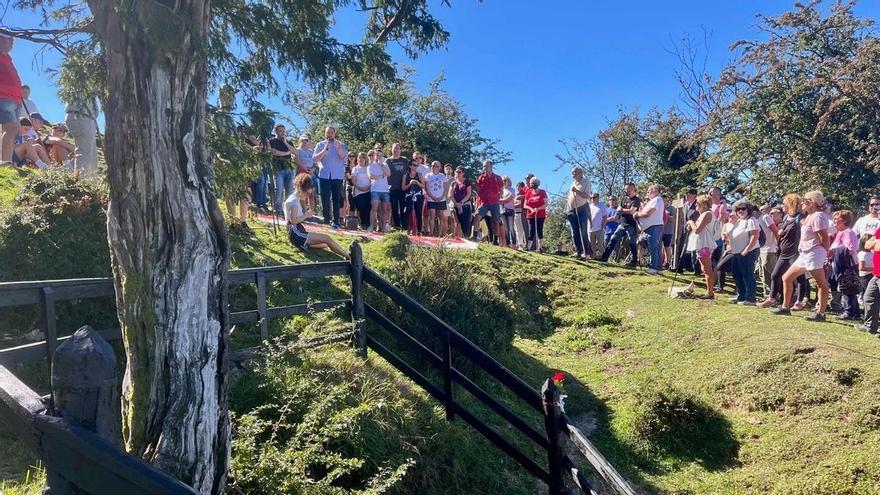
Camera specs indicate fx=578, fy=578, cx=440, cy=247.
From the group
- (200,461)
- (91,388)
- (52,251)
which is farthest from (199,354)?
(52,251)

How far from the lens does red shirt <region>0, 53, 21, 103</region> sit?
768 cm

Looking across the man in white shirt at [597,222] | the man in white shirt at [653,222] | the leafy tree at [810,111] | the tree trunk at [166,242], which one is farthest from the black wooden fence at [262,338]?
the leafy tree at [810,111]

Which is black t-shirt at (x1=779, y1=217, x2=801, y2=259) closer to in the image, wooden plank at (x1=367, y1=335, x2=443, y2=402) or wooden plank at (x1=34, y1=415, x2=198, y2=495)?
wooden plank at (x1=367, y1=335, x2=443, y2=402)

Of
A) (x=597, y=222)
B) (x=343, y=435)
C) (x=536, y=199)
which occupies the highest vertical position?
(x=536, y=199)

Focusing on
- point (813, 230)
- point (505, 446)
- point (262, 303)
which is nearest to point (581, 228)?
point (813, 230)

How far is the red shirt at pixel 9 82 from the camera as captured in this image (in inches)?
302

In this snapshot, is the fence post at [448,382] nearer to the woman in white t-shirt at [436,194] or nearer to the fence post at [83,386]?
the fence post at [83,386]

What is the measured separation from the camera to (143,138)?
3.09 metres

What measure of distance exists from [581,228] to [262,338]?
9458 millimetres

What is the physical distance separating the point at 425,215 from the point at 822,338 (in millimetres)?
8176

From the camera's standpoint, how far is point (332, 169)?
11688 millimetres

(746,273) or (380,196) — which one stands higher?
(380,196)

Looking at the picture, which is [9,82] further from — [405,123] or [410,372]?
[405,123]

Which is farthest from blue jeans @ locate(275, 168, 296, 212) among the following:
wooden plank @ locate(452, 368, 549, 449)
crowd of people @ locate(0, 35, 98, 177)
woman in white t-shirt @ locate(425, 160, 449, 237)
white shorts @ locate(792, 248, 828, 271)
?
white shorts @ locate(792, 248, 828, 271)
